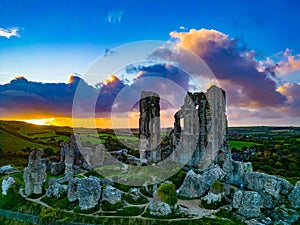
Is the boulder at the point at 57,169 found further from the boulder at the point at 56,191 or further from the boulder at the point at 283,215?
the boulder at the point at 283,215

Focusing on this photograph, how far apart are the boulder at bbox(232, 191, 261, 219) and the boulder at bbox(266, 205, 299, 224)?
82.6 inches

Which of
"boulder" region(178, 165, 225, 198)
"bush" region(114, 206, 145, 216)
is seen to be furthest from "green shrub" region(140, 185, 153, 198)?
"bush" region(114, 206, 145, 216)

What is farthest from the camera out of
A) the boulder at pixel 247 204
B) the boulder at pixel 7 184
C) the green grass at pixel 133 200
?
the boulder at pixel 7 184

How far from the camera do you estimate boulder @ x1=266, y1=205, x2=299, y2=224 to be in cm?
3056

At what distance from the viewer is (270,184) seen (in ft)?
115

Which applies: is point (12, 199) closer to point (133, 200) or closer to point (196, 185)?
point (133, 200)

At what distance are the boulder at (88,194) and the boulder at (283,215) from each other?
716 inches

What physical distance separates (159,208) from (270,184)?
14.0 m

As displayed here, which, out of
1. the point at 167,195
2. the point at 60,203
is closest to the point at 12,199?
the point at 60,203

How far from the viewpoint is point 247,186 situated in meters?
38.3

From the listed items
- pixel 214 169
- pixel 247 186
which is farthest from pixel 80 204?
pixel 247 186

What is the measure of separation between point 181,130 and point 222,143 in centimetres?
809

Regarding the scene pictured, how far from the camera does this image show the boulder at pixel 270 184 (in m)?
34.4

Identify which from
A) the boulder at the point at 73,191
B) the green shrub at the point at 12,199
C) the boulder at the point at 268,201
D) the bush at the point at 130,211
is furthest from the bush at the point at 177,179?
the green shrub at the point at 12,199
